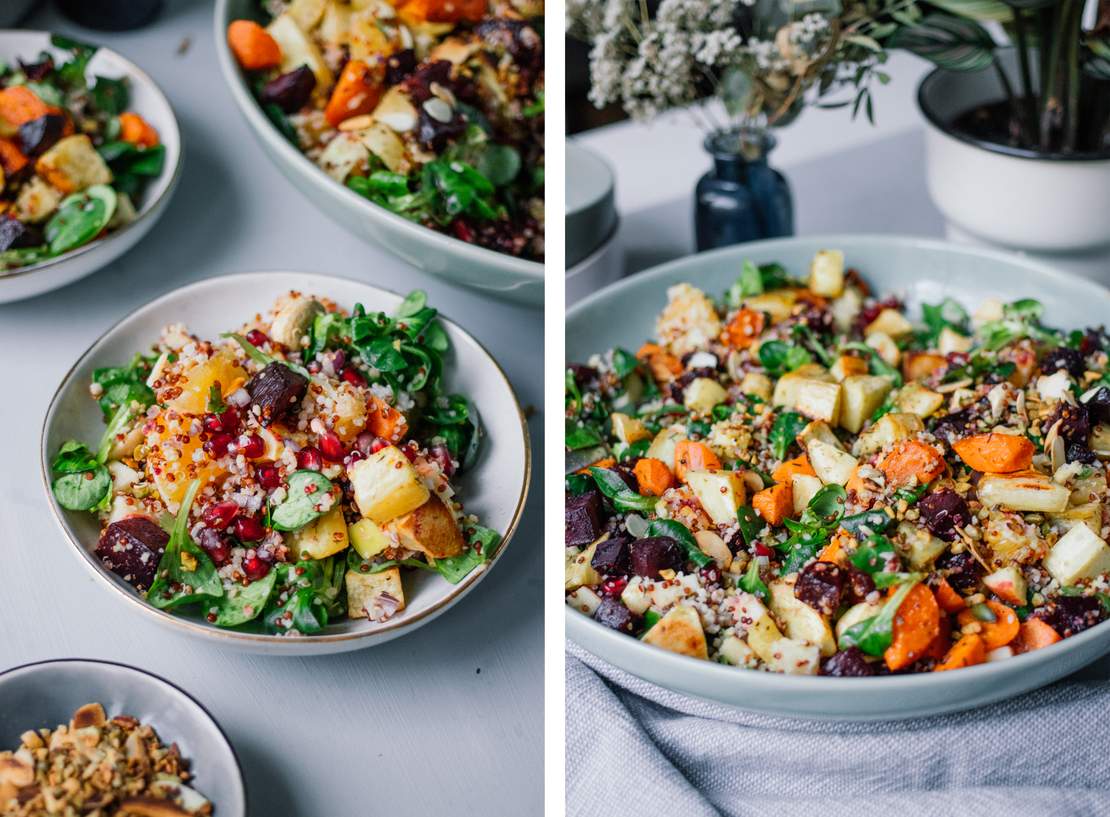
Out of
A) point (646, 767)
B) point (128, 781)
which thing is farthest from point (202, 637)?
point (646, 767)

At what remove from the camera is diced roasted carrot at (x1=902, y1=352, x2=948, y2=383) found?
116 cm

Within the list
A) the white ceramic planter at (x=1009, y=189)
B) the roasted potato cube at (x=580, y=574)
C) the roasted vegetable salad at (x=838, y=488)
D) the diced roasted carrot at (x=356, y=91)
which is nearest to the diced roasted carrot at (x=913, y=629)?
the roasted vegetable salad at (x=838, y=488)

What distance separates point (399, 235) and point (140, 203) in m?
0.32

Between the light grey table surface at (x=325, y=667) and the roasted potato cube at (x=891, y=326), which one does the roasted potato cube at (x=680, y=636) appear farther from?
the roasted potato cube at (x=891, y=326)

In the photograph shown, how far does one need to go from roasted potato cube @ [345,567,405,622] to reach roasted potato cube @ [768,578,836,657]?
0.30 metres

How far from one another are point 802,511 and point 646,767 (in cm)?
27

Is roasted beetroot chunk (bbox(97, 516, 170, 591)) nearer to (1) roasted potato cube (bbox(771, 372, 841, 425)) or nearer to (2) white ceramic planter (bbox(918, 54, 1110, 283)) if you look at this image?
(1) roasted potato cube (bbox(771, 372, 841, 425))

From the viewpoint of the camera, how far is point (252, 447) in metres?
0.88

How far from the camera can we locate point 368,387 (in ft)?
3.11

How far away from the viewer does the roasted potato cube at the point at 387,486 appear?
2.77 feet

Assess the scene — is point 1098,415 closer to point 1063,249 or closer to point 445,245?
point 1063,249

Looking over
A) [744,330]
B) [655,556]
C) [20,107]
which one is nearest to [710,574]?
[655,556]

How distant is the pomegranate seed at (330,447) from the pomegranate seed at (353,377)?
6 centimetres

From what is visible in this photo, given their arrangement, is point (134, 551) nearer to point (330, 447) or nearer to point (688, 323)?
point (330, 447)
